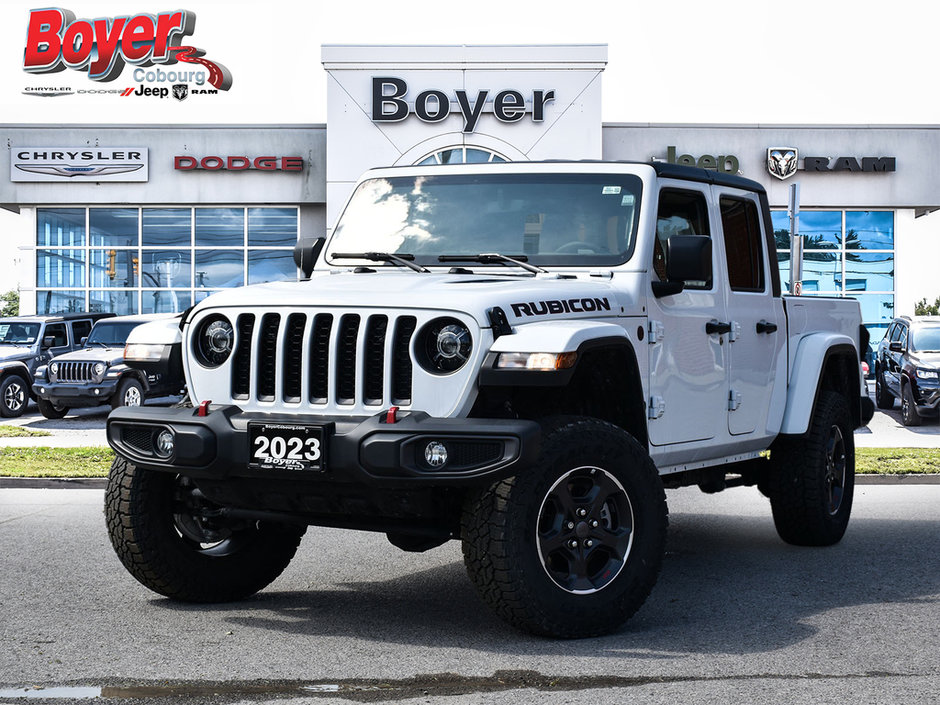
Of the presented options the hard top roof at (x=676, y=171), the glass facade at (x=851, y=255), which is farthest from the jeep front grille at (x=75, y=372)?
the glass facade at (x=851, y=255)

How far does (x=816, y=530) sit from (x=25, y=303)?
33.1 metres

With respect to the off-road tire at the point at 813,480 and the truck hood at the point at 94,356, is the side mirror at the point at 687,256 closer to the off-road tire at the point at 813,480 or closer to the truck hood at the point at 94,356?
the off-road tire at the point at 813,480

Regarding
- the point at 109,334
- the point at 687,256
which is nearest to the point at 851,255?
the point at 109,334

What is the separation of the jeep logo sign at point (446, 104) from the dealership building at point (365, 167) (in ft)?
0.12

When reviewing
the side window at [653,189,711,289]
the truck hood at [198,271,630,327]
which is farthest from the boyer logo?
the truck hood at [198,271,630,327]

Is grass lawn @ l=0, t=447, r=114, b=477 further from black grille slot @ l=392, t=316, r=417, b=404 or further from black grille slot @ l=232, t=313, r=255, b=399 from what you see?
black grille slot @ l=392, t=316, r=417, b=404

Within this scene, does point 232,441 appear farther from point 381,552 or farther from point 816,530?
point 816,530

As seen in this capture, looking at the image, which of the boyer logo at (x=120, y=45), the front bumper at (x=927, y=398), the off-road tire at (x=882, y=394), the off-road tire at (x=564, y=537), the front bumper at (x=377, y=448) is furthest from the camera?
the boyer logo at (x=120, y=45)

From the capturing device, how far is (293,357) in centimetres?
602

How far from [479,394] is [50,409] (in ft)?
59.3

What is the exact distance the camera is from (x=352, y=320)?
5.91 m

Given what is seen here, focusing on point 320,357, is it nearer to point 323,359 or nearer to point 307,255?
point 323,359

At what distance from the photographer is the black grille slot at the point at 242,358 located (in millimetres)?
6113

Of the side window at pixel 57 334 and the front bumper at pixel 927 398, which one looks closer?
the front bumper at pixel 927 398
